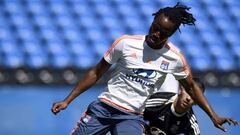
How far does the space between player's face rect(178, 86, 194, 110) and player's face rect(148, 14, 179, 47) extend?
2.35ft

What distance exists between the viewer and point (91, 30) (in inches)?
408

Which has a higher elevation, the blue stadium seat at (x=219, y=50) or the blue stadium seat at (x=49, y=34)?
the blue stadium seat at (x=49, y=34)

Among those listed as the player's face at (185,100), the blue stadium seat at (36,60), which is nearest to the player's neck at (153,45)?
the player's face at (185,100)

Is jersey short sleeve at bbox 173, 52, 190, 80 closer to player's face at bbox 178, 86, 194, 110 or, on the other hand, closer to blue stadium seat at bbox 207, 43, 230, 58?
player's face at bbox 178, 86, 194, 110

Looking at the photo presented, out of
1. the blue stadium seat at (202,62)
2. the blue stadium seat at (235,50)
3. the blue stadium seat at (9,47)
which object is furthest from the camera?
the blue stadium seat at (235,50)

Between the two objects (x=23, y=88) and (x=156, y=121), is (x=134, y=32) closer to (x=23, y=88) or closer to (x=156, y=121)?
(x=23, y=88)

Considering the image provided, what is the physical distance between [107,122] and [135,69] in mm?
431

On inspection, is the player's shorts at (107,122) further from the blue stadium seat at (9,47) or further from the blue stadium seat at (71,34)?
the blue stadium seat at (71,34)

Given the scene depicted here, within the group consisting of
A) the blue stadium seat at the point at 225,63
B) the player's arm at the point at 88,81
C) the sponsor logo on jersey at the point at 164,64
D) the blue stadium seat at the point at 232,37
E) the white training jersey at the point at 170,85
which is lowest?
the sponsor logo on jersey at the point at 164,64

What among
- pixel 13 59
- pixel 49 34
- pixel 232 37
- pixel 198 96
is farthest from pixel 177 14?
pixel 232 37

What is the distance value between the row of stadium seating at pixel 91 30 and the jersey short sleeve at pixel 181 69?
4.62m

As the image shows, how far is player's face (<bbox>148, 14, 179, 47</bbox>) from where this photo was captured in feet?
13.8

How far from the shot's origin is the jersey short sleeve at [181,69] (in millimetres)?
4430

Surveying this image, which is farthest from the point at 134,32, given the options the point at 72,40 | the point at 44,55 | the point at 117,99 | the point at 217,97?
the point at 117,99
